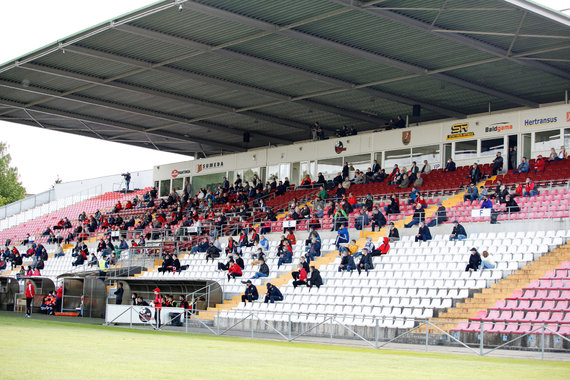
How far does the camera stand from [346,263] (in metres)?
24.5

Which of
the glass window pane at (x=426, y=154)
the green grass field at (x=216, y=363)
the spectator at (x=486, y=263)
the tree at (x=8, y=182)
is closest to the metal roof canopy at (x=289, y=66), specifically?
the glass window pane at (x=426, y=154)

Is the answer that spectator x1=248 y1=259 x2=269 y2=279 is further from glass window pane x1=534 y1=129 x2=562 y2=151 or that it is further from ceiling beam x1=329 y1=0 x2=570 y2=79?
glass window pane x1=534 y1=129 x2=562 y2=151

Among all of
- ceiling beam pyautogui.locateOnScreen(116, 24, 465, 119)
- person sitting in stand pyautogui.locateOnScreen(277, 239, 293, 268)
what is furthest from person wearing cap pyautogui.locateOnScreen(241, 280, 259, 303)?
ceiling beam pyautogui.locateOnScreen(116, 24, 465, 119)

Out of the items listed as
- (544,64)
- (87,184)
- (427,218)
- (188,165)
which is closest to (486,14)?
(544,64)

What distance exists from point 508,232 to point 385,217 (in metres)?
6.46

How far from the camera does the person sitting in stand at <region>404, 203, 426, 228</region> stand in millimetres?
26837

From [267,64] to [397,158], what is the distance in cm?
964

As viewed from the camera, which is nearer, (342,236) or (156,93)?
(342,236)

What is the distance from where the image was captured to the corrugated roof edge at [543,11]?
2283 centimetres

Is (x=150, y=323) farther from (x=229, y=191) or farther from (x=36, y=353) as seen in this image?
(x=229, y=191)

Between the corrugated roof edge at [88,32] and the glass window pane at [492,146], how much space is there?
51.7 feet

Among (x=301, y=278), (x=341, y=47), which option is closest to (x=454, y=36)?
(x=341, y=47)

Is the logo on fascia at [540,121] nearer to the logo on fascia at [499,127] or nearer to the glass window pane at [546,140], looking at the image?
the glass window pane at [546,140]

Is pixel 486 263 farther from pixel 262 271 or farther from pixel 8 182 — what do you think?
pixel 8 182
